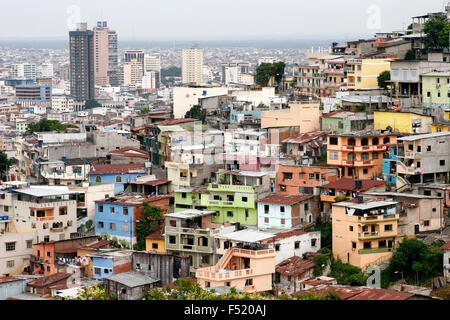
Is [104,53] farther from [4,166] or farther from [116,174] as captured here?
[116,174]

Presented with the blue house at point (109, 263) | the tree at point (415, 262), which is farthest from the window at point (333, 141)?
the blue house at point (109, 263)

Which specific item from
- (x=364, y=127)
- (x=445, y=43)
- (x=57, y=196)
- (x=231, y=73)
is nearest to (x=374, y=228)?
(x=364, y=127)

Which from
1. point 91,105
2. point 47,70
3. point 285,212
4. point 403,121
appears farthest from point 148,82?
point 285,212

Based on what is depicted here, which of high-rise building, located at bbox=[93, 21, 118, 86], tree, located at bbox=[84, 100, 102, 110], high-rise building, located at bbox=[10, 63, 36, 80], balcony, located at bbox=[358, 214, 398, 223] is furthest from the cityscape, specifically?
high-rise building, located at bbox=[10, 63, 36, 80]

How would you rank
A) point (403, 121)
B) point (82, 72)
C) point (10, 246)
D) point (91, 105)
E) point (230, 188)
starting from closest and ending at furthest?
point (230, 188), point (10, 246), point (403, 121), point (91, 105), point (82, 72)

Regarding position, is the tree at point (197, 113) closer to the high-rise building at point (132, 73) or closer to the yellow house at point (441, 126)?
the yellow house at point (441, 126)
